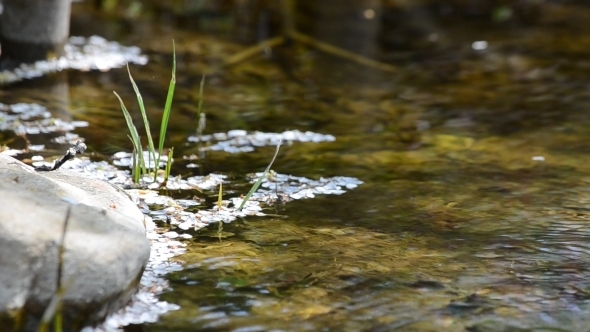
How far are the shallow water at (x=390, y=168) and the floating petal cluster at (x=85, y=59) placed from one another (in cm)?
14

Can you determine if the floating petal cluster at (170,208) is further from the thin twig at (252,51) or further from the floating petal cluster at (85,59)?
the thin twig at (252,51)

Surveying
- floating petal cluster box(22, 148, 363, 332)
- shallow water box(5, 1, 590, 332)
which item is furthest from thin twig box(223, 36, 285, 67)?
A: floating petal cluster box(22, 148, 363, 332)

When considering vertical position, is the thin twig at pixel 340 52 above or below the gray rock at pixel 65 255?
above

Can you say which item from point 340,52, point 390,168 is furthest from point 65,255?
point 340,52

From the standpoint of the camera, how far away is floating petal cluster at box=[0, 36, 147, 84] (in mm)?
5266

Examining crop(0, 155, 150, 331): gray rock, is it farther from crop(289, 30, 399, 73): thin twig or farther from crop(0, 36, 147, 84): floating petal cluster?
crop(289, 30, 399, 73): thin twig

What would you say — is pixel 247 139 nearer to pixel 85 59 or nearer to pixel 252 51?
pixel 85 59

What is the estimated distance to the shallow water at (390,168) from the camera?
91.4 inches

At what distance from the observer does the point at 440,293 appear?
2.36 m

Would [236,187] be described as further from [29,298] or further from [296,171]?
[29,298]

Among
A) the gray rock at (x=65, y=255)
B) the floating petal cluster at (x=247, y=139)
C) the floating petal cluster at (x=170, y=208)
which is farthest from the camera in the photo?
the floating petal cluster at (x=247, y=139)

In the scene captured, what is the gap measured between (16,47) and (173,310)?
12.1 feet

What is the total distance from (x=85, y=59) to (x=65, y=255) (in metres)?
3.91

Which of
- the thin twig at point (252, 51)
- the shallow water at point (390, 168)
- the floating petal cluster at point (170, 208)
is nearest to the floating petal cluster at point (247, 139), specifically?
the shallow water at point (390, 168)
